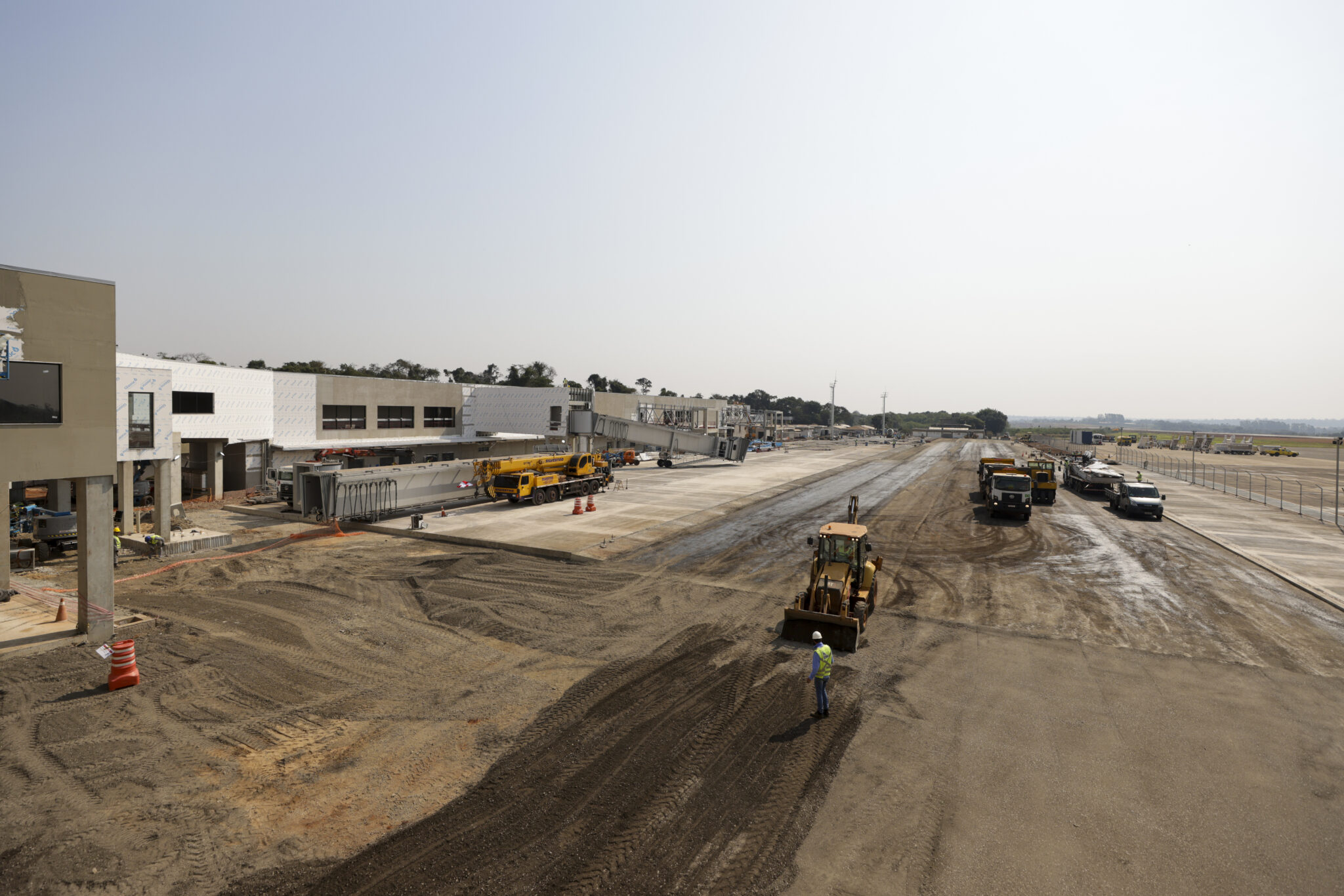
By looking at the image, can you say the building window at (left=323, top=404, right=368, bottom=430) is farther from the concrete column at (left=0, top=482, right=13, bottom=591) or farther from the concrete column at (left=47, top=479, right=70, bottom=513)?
the concrete column at (left=0, top=482, right=13, bottom=591)

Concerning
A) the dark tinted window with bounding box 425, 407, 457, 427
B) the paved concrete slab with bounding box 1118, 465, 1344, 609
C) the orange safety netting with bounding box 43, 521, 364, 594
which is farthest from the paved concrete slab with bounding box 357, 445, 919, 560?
the paved concrete slab with bounding box 1118, 465, 1344, 609

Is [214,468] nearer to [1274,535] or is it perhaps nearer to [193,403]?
[193,403]

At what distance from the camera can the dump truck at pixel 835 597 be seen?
14008 millimetres

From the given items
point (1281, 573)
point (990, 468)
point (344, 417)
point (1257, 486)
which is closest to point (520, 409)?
point (344, 417)

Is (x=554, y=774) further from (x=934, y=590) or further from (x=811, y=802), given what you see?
(x=934, y=590)

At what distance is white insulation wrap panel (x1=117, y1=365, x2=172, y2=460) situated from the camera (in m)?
22.8

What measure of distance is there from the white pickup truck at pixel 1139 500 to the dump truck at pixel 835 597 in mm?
24796

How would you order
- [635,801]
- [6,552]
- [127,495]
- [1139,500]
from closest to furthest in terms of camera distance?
1. [635,801]
2. [6,552]
3. [127,495]
4. [1139,500]

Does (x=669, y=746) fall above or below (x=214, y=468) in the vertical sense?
below

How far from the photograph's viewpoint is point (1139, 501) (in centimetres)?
3203

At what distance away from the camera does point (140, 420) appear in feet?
77.4

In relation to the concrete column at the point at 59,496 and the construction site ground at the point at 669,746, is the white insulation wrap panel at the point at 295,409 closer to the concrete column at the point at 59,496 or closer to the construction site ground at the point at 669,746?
the concrete column at the point at 59,496

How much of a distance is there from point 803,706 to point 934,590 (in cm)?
968

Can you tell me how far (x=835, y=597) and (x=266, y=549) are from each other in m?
21.2
